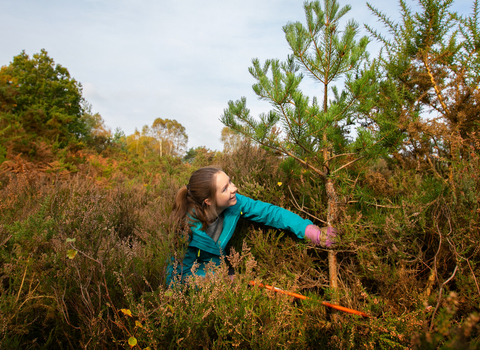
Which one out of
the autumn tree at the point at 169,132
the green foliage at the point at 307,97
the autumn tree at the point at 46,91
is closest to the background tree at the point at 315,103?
the green foliage at the point at 307,97

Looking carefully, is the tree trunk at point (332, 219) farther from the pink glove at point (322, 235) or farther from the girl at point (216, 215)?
the girl at point (216, 215)

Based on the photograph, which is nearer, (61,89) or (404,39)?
(404,39)

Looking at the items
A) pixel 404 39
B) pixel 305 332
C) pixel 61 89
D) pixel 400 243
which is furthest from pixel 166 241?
pixel 61 89

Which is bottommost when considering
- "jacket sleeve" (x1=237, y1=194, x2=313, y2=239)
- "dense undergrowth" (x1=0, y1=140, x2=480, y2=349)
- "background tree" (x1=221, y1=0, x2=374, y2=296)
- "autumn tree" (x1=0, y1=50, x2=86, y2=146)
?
"dense undergrowth" (x1=0, y1=140, x2=480, y2=349)

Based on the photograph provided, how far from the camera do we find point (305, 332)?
1761 millimetres

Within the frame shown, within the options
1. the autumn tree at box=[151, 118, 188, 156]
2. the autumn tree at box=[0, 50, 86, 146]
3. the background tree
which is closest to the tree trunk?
the background tree

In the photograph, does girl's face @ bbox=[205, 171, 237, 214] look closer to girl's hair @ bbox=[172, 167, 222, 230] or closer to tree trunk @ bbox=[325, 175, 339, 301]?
girl's hair @ bbox=[172, 167, 222, 230]

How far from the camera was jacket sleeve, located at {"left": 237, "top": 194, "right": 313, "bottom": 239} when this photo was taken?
7.52ft

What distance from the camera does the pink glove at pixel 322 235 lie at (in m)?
2.09

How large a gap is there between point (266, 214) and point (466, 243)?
150cm

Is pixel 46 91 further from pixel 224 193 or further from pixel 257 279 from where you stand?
pixel 257 279

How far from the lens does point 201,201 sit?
8.25ft

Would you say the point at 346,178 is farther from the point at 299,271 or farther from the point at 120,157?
the point at 120,157

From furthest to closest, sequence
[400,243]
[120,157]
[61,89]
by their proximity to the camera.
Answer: [120,157] < [61,89] < [400,243]
